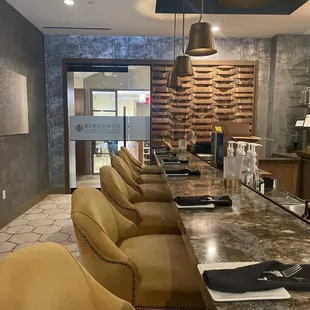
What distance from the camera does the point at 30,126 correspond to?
184 inches

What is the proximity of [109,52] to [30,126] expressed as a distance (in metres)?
1.95

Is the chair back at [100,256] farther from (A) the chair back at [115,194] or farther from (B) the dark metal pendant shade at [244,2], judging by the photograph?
(B) the dark metal pendant shade at [244,2]

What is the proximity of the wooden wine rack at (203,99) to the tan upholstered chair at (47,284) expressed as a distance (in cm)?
482

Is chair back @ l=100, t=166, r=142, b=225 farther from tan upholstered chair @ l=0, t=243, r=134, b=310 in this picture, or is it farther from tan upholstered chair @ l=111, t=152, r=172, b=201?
tan upholstered chair @ l=0, t=243, r=134, b=310

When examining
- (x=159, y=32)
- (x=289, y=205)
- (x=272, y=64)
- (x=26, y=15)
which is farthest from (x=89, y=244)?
(x=272, y=64)

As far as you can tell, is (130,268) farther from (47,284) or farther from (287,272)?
(287,272)

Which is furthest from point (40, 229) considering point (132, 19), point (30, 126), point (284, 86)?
point (284, 86)

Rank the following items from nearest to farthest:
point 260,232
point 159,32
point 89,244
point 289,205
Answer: point 260,232 → point 89,244 → point 289,205 → point 159,32

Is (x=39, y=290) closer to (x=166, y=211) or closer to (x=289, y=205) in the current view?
(x=289, y=205)

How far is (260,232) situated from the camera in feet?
3.60

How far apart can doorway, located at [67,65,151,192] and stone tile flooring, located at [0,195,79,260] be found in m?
1.30

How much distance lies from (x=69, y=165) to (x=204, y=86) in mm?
2922

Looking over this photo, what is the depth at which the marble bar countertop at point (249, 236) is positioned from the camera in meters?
0.86

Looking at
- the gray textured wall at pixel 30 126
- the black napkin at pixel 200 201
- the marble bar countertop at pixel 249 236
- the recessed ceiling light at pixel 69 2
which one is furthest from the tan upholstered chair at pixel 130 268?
the recessed ceiling light at pixel 69 2
